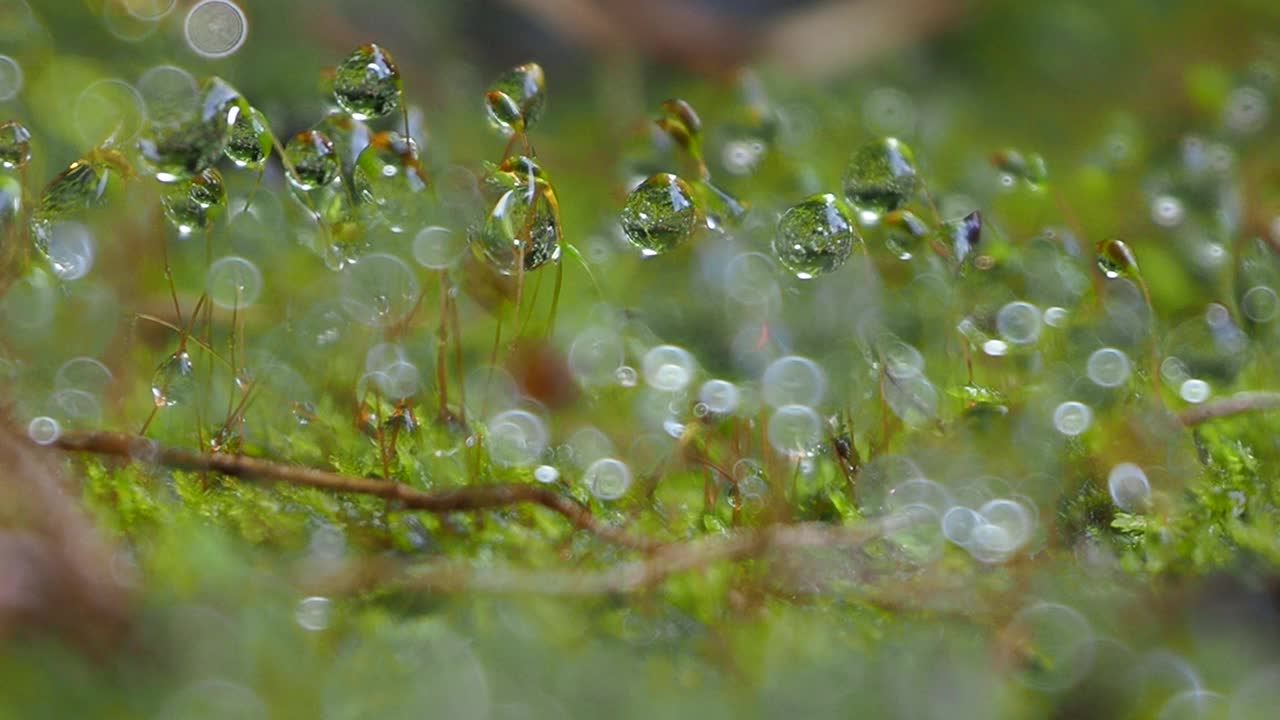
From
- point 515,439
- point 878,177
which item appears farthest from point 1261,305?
point 515,439

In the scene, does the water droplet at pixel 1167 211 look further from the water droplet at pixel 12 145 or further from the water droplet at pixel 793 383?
the water droplet at pixel 12 145

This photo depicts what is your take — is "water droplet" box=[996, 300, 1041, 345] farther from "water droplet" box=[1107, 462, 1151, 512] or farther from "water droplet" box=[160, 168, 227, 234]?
"water droplet" box=[160, 168, 227, 234]

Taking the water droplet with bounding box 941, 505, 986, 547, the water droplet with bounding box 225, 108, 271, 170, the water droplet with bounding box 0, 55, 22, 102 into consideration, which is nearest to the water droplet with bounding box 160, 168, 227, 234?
the water droplet with bounding box 225, 108, 271, 170

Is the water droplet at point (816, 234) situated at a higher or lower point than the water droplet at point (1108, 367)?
higher

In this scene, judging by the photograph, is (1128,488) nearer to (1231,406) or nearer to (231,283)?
(1231,406)

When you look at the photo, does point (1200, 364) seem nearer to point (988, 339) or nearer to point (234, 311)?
point (988, 339)

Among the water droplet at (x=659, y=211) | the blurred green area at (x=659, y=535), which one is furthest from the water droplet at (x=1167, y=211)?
the water droplet at (x=659, y=211)
